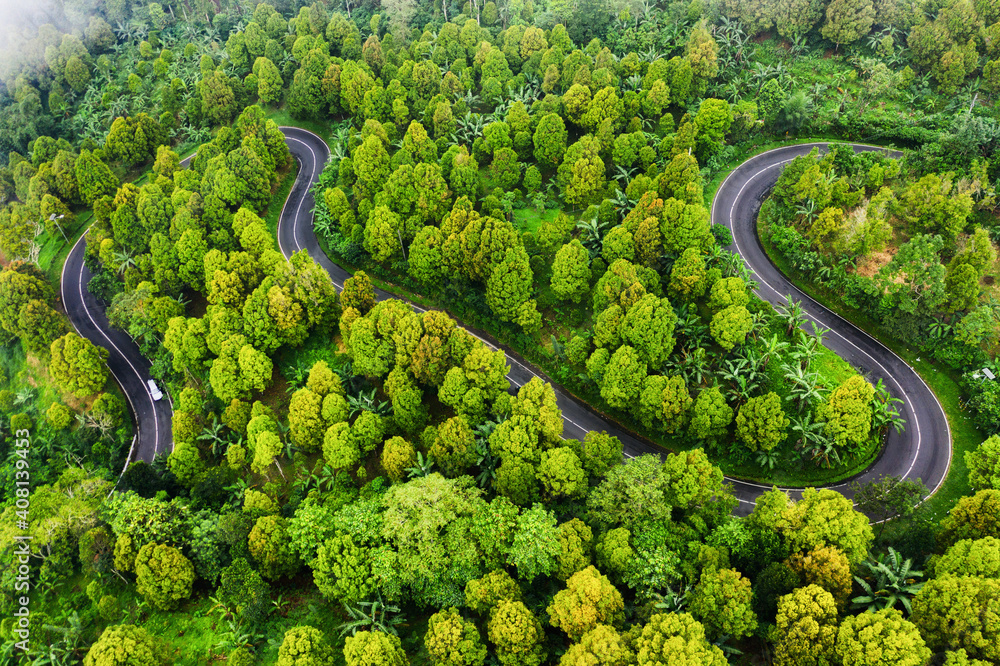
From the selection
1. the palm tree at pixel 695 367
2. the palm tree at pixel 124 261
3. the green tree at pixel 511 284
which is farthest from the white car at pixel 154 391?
the palm tree at pixel 695 367

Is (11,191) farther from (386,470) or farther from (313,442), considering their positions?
(386,470)

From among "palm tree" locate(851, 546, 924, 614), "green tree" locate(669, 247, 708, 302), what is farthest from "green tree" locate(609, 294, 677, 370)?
"palm tree" locate(851, 546, 924, 614)

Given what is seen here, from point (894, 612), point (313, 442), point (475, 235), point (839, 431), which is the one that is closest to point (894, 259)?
point (839, 431)

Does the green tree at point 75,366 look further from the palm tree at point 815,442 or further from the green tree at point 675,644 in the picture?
the palm tree at point 815,442

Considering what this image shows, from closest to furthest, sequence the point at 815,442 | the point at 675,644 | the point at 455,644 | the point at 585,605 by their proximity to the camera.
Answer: the point at 675,644, the point at 585,605, the point at 455,644, the point at 815,442

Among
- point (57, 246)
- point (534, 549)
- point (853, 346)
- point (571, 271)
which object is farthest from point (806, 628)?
point (57, 246)

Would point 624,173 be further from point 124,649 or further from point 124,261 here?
point 124,649
